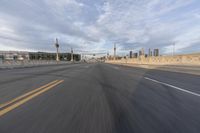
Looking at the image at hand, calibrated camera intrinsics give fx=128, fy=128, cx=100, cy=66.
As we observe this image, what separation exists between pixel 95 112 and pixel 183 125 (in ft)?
6.73

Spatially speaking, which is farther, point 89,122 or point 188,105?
point 188,105

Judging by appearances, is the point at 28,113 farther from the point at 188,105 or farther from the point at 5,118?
the point at 188,105

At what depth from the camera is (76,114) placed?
3.28 m

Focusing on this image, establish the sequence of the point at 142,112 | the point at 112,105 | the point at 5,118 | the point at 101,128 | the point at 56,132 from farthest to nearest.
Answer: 1. the point at 112,105
2. the point at 142,112
3. the point at 5,118
4. the point at 101,128
5. the point at 56,132

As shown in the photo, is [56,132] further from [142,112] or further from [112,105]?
[142,112]

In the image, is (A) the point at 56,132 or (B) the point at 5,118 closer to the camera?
(A) the point at 56,132

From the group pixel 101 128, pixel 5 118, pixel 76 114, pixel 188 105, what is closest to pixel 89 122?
pixel 101 128

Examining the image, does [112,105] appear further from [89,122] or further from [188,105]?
[188,105]

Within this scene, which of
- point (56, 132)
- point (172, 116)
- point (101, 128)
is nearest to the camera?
point (56, 132)

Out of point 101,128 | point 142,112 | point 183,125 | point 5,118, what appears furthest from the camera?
point 142,112

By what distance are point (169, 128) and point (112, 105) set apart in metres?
1.70

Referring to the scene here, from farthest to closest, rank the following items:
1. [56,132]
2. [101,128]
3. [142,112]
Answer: [142,112] < [101,128] < [56,132]

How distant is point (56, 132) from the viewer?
2453 mm

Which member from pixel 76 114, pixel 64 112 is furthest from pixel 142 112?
pixel 64 112
